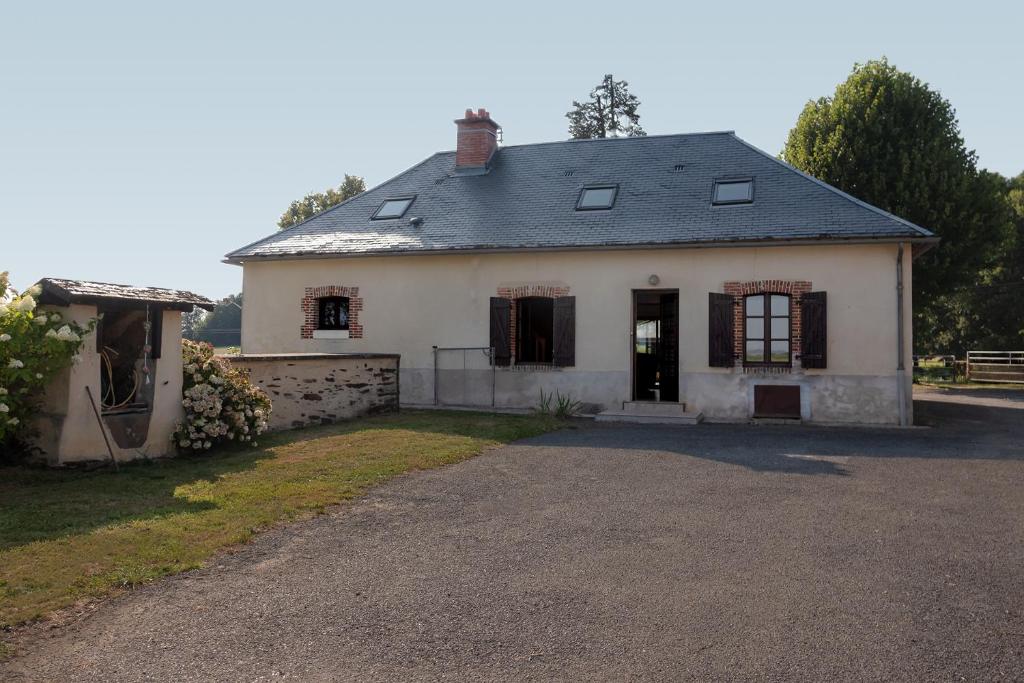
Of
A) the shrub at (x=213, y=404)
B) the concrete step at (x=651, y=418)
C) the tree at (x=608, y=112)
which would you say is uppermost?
the tree at (x=608, y=112)

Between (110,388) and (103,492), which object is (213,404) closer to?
(110,388)

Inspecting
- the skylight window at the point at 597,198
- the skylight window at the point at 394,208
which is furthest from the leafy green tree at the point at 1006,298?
the skylight window at the point at 394,208

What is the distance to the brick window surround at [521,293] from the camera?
14898mm

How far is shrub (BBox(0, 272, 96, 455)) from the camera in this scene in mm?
7039

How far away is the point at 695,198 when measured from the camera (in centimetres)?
1519

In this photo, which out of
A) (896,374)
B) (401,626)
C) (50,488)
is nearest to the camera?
(401,626)

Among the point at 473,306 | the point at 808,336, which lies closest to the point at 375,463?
the point at 473,306

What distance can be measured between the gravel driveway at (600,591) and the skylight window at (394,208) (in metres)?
10.4

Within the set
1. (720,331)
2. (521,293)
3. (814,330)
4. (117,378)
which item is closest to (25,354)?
(117,378)

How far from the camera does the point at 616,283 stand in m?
14.5

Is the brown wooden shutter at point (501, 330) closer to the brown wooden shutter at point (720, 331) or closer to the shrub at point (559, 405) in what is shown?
the shrub at point (559, 405)

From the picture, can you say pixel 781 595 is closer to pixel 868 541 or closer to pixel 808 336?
pixel 868 541

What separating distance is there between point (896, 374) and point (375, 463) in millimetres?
9540

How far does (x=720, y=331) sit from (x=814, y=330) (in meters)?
1.62
